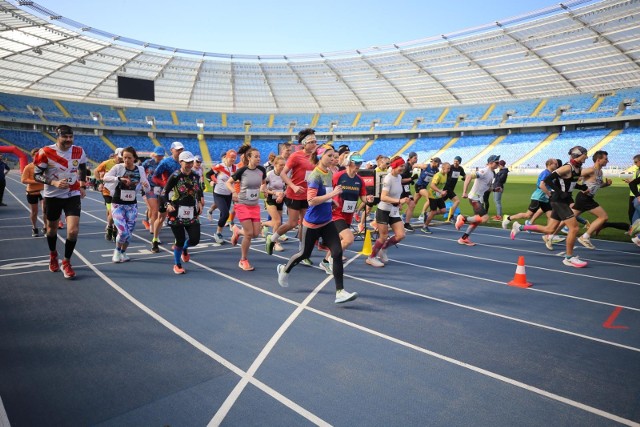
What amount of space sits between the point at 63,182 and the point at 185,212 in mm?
1780

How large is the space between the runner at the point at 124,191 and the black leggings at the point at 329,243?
3476 mm

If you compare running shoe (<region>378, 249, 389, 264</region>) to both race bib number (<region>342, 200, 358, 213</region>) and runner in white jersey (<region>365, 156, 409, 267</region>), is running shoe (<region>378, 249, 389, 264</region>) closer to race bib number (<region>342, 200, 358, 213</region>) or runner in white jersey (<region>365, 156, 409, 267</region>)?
runner in white jersey (<region>365, 156, 409, 267</region>)

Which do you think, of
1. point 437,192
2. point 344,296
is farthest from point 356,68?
point 344,296

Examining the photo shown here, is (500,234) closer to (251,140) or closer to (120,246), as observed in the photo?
(120,246)

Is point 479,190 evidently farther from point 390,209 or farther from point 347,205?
point 347,205

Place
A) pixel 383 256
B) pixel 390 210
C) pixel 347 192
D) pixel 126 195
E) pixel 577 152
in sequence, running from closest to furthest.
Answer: pixel 347 192
pixel 126 195
pixel 577 152
pixel 390 210
pixel 383 256

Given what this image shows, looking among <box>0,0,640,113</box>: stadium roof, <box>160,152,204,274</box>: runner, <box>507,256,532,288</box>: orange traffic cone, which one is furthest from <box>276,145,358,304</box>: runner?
<box>0,0,640,113</box>: stadium roof

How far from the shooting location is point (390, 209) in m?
7.16

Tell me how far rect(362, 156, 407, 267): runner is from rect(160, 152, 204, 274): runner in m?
3.29

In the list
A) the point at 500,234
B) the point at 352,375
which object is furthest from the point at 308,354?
the point at 500,234

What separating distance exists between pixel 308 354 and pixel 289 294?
1.81m

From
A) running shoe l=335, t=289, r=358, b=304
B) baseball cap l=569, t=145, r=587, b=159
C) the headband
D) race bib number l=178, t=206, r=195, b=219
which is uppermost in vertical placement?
baseball cap l=569, t=145, r=587, b=159

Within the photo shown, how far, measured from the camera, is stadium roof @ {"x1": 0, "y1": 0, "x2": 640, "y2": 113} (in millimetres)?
38281

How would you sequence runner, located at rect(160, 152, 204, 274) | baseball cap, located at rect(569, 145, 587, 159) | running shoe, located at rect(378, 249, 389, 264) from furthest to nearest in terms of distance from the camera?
1. running shoe, located at rect(378, 249, 389, 264)
2. baseball cap, located at rect(569, 145, 587, 159)
3. runner, located at rect(160, 152, 204, 274)
